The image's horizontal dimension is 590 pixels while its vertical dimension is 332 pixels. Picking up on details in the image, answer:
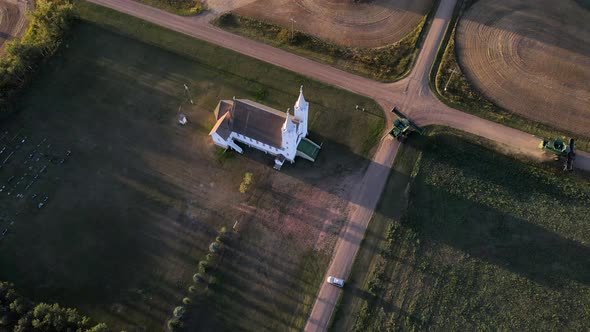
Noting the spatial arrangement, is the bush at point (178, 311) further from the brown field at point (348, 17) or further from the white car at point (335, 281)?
the brown field at point (348, 17)

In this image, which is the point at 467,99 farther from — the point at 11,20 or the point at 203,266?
the point at 11,20

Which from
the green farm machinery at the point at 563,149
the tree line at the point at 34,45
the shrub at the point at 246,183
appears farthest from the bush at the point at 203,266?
the green farm machinery at the point at 563,149

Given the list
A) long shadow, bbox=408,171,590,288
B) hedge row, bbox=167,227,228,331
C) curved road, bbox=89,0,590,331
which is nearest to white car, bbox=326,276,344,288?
curved road, bbox=89,0,590,331

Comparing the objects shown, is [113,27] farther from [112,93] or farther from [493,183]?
[493,183]

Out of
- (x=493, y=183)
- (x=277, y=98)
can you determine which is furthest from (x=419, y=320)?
(x=277, y=98)

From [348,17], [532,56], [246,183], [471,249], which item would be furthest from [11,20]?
[532,56]

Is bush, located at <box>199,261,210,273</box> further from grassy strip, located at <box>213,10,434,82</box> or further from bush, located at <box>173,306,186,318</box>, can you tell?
grassy strip, located at <box>213,10,434,82</box>
